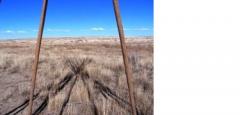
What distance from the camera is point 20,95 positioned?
288cm
